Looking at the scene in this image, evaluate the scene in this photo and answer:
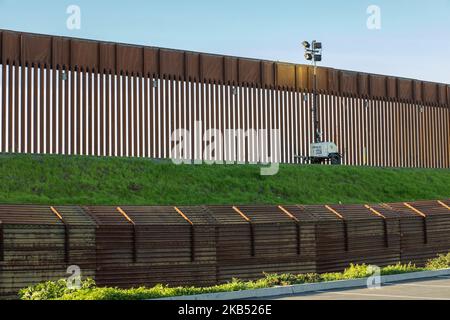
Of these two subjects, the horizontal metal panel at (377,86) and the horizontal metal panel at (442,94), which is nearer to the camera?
the horizontal metal panel at (377,86)

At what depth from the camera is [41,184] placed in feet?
98.4

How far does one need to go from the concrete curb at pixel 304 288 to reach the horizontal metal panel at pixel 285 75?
960 inches

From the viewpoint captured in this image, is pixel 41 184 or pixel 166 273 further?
pixel 41 184

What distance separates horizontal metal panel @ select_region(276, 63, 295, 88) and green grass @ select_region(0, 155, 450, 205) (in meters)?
7.48

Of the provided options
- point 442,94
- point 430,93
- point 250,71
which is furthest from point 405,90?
point 250,71

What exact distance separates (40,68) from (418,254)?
65.3 ft

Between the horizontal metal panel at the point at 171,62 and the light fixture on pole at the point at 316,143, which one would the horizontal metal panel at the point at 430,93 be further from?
the horizontal metal panel at the point at 171,62

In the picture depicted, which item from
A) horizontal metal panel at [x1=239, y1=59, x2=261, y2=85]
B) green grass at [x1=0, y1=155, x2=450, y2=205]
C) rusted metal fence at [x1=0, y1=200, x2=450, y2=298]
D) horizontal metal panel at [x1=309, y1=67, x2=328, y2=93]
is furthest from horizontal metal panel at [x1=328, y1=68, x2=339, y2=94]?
rusted metal fence at [x1=0, y1=200, x2=450, y2=298]

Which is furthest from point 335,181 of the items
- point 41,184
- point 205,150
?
point 41,184

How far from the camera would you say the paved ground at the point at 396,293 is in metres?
17.3

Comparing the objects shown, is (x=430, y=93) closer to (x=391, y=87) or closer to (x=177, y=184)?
(x=391, y=87)

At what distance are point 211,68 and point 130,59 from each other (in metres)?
5.17

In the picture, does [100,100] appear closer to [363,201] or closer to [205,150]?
[205,150]

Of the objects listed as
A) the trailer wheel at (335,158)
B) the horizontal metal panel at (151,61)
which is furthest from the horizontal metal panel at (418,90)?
the horizontal metal panel at (151,61)
